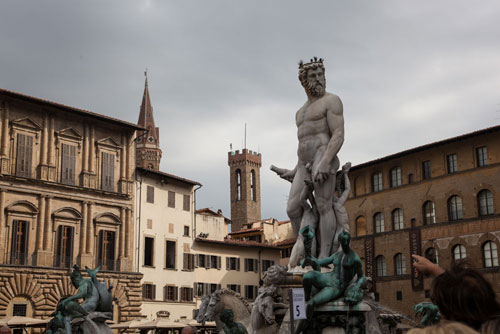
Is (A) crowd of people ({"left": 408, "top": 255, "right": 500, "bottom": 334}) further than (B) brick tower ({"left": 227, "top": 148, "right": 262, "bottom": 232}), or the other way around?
(B) brick tower ({"left": 227, "top": 148, "right": 262, "bottom": 232})

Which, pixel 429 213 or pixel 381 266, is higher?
pixel 429 213

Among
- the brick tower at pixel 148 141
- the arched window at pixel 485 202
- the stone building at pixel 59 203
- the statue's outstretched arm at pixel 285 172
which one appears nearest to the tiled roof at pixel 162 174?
the stone building at pixel 59 203

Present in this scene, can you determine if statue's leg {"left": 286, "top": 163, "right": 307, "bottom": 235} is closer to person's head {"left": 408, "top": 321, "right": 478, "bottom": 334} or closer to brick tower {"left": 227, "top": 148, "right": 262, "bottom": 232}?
person's head {"left": 408, "top": 321, "right": 478, "bottom": 334}

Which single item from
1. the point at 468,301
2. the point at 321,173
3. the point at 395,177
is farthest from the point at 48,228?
the point at 468,301

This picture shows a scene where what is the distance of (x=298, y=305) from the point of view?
6.08 meters

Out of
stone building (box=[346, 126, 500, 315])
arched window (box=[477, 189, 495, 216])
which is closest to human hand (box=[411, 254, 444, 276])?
stone building (box=[346, 126, 500, 315])

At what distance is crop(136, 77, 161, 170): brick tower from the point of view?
9756cm

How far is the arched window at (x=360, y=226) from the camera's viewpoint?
160 feet

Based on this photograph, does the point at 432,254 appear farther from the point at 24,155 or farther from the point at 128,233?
the point at 24,155

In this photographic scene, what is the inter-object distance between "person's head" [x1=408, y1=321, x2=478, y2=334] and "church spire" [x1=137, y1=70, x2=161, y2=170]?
9563 centimetres

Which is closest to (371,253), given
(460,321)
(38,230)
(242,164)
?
(38,230)

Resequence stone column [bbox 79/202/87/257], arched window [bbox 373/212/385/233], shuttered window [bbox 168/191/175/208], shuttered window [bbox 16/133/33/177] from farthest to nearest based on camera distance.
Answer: arched window [bbox 373/212/385/233], shuttered window [bbox 168/191/175/208], stone column [bbox 79/202/87/257], shuttered window [bbox 16/133/33/177]

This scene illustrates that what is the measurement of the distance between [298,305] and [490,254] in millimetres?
36615

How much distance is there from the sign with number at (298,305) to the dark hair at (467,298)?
3.67 meters
